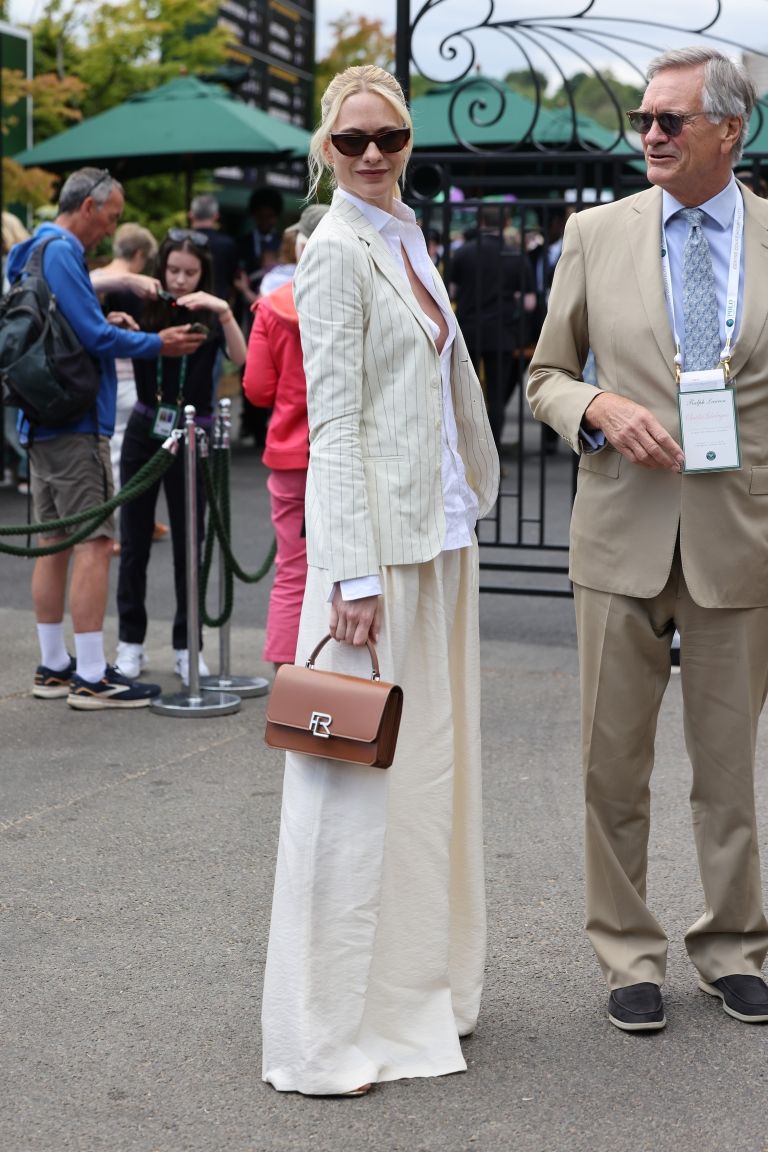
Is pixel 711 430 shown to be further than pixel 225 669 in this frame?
No

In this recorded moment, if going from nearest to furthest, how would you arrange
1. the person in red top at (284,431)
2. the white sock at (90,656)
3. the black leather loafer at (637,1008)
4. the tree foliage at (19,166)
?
1. the black leather loafer at (637,1008)
2. the person in red top at (284,431)
3. the white sock at (90,656)
4. the tree foliage at (19,166)

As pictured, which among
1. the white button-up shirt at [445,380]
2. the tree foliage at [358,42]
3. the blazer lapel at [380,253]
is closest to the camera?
the blazer lapel at [380,253]

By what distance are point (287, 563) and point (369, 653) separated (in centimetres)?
331

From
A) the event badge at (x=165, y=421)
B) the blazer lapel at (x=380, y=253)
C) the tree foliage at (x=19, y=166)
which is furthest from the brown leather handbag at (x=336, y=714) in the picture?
the tree foliage at (x=19, y=166)

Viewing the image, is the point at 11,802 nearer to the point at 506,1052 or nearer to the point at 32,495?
the point at 32,495

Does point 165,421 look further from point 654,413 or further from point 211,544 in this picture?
point 654,413

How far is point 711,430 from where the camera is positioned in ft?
11.0

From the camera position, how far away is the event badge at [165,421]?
263 inches

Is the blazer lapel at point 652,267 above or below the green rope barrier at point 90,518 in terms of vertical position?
above

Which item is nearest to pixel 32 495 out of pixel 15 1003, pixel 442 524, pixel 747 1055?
pixel 15 1003

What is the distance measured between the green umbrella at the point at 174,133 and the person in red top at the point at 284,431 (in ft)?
25.4

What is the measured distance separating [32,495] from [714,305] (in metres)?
4.00

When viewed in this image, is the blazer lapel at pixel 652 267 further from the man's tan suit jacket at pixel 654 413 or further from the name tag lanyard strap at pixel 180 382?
the name tag lanyard strap at pixel 180 382

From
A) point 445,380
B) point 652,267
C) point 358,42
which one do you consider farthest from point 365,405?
point 358,42
